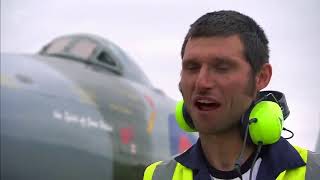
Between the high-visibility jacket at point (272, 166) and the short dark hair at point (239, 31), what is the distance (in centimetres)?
38

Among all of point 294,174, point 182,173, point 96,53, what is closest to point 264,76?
point 294,174

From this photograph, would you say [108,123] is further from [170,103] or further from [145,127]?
[170,103]

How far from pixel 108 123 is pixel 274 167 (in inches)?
192

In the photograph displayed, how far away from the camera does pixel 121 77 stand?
8594 mm

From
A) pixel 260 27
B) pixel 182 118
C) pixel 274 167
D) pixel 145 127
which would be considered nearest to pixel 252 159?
pixel 274 167

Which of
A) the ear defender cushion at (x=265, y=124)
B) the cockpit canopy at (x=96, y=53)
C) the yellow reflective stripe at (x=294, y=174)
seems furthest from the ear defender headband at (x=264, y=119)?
the cockpit canopy at (x=96, y=53)

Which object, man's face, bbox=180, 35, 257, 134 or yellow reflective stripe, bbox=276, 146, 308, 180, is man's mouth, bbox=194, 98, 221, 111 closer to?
man's face, bbox=180, 35, 257, 134

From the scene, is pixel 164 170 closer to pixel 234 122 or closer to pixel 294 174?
pixel 234 122

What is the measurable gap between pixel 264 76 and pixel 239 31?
23 centimetres

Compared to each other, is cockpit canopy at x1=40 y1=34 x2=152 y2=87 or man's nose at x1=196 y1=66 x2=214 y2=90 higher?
man's nose at x1=196 y1=66 x2=214 y2=90

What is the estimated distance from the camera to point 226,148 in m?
2.28

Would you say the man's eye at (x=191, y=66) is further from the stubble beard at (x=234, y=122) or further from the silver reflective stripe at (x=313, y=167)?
the silver reflective stripe at (x=313, y=167)

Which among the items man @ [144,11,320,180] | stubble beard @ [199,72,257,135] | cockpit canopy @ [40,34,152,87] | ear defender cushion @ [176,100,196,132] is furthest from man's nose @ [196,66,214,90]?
cockpit canopy @ [40,34,152,87]

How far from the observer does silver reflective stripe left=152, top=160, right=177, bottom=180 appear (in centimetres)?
249
